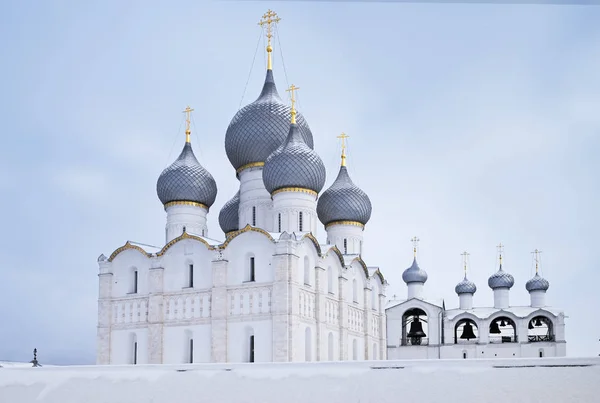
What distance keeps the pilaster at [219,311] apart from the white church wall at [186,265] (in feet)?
1.30

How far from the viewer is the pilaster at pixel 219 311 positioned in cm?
2152

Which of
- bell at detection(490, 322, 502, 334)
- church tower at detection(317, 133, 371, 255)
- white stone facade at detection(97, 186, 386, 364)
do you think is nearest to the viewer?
white stone facade at detection(97, 186, 386, 364)

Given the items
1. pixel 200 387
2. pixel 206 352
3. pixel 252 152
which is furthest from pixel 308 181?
pixel 200 387

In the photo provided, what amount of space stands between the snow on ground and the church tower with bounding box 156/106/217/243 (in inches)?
429

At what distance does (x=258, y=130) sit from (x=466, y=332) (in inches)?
828

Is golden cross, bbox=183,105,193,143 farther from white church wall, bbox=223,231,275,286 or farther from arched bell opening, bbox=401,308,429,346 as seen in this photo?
arched bell opening, bbox=401,308,429,346

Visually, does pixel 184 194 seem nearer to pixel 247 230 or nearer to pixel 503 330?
pixel 247 230

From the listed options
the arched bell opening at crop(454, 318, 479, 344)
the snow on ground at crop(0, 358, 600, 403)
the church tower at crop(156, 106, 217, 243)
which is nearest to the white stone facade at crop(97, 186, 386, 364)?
the church tower at crop(156, 106, 217, 243)

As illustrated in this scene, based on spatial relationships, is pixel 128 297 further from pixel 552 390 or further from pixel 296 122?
pixel 552 390

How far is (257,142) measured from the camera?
25.3m

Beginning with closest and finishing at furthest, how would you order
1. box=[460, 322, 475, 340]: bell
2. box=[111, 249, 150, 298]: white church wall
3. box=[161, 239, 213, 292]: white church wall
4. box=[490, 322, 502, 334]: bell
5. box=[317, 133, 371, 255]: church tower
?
1. box=[161, 239, 213, 292]: white church wall
2. box=[111, 249, 150, 298]: white church wall
3. box=[317, 133, 371, 255]: church tower
4. box=[460, 322, 475, 340]: bell
5. box=[490, 322, 502, 334]: bell

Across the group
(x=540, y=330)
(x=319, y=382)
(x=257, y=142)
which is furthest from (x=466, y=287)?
(x=319, y=382)

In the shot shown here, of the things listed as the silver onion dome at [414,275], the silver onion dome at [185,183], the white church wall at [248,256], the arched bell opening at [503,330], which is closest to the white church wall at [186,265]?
the white church wall at [248,256]

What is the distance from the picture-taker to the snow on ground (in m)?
11.0
